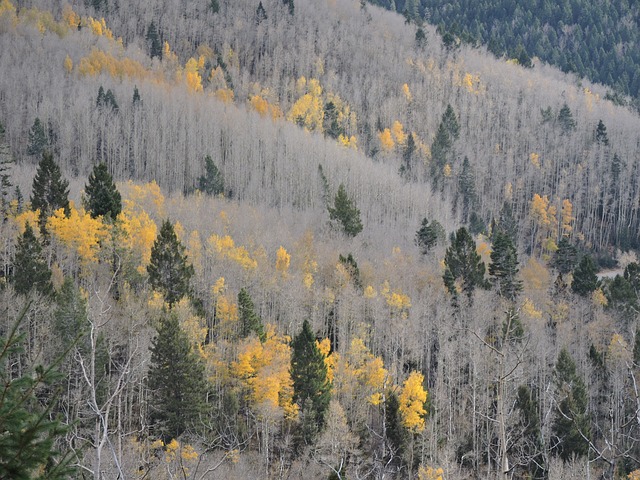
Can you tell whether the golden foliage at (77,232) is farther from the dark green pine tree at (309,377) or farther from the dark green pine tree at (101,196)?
the dark green pine tree at (309,377)

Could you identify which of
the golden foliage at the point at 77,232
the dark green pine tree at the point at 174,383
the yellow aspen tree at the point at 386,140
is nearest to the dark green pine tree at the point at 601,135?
the yellow aspen tree at the point at 386,140

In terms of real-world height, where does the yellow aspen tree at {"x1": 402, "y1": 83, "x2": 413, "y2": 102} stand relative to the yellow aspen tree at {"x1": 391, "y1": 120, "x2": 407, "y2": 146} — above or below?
above

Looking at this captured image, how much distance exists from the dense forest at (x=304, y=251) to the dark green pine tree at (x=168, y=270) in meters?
0.19

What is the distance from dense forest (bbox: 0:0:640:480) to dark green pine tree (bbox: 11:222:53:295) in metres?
0.16

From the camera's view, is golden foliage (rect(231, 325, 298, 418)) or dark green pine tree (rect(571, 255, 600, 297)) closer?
golden foliage (rect(231, 325, 298, 418))

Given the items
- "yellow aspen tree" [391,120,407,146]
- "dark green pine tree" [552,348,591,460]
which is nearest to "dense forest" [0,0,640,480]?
"dark green pine tree" [552,348,591,460]

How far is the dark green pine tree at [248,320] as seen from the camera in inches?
1900

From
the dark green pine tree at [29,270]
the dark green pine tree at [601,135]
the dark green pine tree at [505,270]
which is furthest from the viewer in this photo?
the dark green pine tree at [601,135]

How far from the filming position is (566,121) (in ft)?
427

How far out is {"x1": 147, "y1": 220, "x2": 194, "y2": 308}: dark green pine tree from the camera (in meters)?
49.5

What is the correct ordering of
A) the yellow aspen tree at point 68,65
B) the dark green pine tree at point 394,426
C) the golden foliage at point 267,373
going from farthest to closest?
1. the yellow aspen tree at point 68,65
2. the dark green pine tree at point 394,426
3. the golden foliage at point 267,373

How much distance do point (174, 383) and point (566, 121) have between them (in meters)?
110

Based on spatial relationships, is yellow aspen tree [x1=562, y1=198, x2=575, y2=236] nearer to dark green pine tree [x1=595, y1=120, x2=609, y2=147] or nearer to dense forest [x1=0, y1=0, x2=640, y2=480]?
dense forest [x1=0, y1=0, x2=640, y2=480]

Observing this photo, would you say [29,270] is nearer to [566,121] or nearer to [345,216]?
[345,216]
